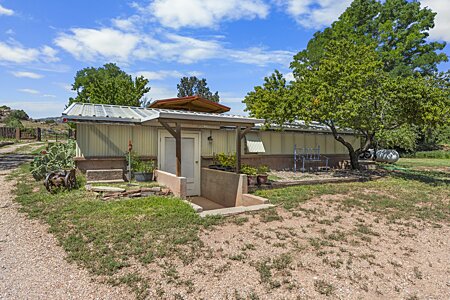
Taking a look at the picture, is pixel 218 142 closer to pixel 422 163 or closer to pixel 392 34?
pixel 422 163

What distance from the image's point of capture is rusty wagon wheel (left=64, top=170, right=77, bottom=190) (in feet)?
23.4

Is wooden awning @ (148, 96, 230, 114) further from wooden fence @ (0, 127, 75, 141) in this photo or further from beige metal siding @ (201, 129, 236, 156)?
wooden fence @ (0, 127, 75, 141)

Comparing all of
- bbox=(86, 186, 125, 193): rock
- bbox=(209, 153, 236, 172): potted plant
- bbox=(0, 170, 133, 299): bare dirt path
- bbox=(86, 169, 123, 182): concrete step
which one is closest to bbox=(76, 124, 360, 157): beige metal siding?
bbox=(86, 169, 123, 182): concrete step

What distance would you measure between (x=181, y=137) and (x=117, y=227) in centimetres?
502

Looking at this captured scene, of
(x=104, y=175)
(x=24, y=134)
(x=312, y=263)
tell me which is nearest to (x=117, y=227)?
(x=312, y=263)

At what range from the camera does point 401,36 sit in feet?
84.1

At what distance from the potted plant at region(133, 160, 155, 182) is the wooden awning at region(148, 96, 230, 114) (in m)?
2.88

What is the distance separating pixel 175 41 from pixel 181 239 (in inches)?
399

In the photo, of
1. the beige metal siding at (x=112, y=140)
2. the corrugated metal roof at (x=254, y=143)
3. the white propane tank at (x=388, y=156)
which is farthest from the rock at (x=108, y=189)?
the white propane tank at (x=388, y=156)

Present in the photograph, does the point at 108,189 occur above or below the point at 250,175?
below

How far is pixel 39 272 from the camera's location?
11.2 feet

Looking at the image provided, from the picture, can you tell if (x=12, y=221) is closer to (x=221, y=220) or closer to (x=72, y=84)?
(x=221, y=220)

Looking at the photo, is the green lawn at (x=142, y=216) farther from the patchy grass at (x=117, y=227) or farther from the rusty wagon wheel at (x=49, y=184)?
Answer: the rusty wagon wheel at (x=49, y=184)

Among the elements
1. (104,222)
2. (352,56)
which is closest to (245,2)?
(352,56)
